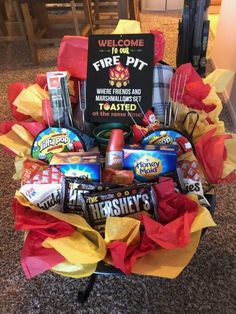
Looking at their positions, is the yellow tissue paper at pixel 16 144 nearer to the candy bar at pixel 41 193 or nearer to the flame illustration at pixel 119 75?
the candy bar at pixel 41 193

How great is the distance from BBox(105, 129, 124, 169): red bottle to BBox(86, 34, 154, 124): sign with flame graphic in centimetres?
11

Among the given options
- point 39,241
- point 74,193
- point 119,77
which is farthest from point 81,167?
point 119,77

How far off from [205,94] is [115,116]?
0.26m

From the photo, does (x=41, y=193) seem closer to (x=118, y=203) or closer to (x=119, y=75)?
(x=118, y=203)

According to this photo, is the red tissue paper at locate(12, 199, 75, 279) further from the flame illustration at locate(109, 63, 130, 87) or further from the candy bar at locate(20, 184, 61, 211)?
the flame illustration at locate(109, 63, 130, 87)

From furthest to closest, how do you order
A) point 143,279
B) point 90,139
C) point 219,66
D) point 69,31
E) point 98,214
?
1. point 69,31
2. point 219,66
3. point 143,279
4. point 90,139
5. point 98,214

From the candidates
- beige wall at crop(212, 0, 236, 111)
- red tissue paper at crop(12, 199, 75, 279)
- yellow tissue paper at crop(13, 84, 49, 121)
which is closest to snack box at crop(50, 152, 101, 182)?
red tissue paper at crop(12, 199, 75, 279)

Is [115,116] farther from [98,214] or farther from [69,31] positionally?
[69,31]

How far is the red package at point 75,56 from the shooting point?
97cm

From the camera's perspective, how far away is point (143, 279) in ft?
3.78

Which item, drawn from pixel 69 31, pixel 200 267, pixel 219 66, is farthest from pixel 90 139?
pixel 69 31

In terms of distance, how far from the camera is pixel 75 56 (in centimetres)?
98

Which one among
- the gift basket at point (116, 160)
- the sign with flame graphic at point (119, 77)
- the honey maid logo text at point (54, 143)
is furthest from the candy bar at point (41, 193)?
the sign with flame graphic at point (119, 77)

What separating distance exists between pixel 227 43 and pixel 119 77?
1498mm
